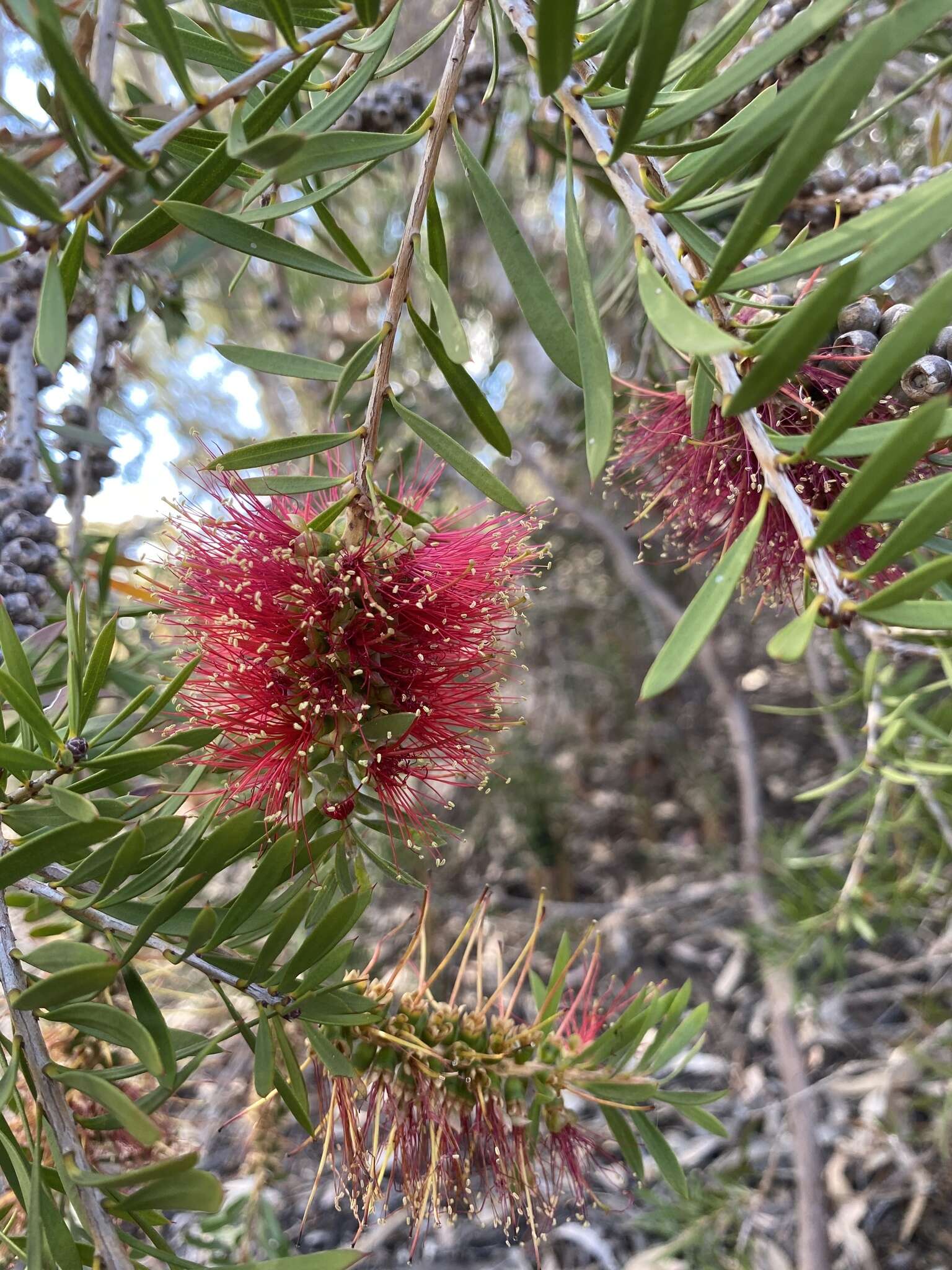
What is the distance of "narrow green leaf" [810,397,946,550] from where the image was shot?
10.6 inches

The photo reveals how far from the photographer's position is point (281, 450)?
1.54ft

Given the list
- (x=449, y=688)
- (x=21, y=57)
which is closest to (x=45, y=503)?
(x=449, y=688)

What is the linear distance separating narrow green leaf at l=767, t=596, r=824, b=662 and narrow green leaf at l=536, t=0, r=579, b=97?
8.7 inches

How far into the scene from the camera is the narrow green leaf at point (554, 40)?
29 centimetres

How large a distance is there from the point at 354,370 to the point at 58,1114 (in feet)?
1.24

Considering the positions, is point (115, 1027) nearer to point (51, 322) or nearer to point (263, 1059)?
point (263, 1059)

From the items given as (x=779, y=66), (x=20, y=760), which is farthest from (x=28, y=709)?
(x=779, y=66)

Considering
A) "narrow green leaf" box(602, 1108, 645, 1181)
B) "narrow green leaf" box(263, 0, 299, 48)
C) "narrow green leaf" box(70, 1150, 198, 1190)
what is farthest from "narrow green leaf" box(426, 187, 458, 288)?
"narrow green leaf" box(602, 1108, 645, 1181)

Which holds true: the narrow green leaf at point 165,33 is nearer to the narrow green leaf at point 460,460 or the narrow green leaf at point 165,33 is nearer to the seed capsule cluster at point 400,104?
the narrow green leaf at point 460,460

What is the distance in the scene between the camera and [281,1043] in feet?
1.38

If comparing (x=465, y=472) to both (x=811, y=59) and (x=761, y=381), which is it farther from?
(x=811, y=59)

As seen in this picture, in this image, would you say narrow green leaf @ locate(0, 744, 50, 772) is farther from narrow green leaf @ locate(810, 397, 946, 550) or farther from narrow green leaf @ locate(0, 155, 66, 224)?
narrow green leaf @ locate(810, 397, 946, 550)

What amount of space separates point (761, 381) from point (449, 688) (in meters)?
0.34

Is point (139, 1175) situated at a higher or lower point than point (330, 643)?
lower
